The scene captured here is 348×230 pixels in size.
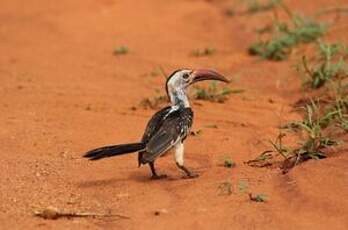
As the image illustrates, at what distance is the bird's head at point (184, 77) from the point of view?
7.28 m

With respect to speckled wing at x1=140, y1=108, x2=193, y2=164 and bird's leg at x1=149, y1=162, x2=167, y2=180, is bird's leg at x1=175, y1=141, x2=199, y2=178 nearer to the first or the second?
speckled wing at x1=140, y1=108, x2=193, y2=164

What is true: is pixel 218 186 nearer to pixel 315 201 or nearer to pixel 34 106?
pixel 315 201

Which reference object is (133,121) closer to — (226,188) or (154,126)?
(154,126)

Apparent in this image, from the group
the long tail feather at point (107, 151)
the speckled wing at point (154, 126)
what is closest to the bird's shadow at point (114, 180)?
the long tail feather at point (107, 151)

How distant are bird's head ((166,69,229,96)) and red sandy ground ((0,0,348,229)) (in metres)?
0.69

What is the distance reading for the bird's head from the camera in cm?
728

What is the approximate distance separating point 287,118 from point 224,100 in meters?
0.96

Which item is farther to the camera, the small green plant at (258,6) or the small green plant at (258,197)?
the small green plant at (258,6)

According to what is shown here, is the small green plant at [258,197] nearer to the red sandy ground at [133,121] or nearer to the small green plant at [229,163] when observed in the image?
the red sandy ground at [133,121]

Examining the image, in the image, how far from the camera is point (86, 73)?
1106 cm

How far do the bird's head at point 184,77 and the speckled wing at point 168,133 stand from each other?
227 mm

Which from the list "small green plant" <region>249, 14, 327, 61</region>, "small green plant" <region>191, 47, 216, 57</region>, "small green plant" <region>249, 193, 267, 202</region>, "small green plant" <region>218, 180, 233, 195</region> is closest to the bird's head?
"small green plant" <region>218, 180, 233, 195</region>

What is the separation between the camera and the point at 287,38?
39.2 ft

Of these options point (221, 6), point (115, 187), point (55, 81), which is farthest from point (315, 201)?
point (221, 6)
